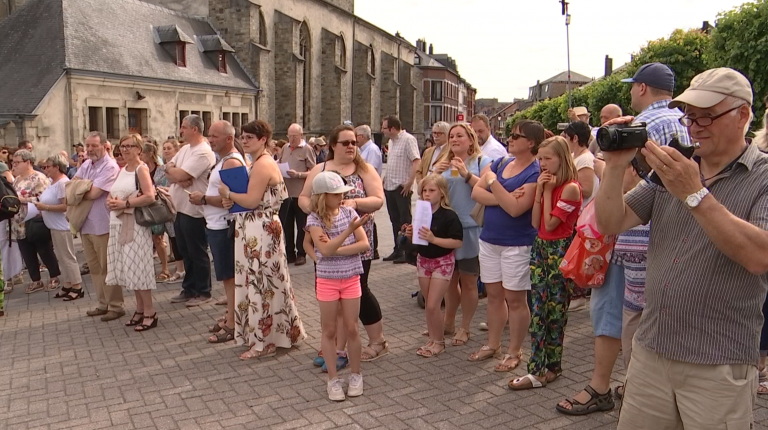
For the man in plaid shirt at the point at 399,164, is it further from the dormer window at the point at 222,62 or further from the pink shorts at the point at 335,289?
the dormer window at the point at 222,62

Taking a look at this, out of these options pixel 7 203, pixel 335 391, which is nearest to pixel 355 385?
pixel 335 391

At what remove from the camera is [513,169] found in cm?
536

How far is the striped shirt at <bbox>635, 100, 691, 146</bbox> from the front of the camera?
12.4 feet

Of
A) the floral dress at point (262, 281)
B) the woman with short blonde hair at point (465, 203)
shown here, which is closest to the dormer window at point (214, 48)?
the floral dress at point (262, 281)

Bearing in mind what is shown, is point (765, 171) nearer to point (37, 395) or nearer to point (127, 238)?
point (37, 395)

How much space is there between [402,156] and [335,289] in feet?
17.1

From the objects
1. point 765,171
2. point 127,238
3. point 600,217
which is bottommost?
point 127,238

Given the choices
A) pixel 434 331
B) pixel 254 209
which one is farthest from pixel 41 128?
pixel 434 331

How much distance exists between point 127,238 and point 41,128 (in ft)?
56.4

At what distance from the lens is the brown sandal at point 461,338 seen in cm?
612

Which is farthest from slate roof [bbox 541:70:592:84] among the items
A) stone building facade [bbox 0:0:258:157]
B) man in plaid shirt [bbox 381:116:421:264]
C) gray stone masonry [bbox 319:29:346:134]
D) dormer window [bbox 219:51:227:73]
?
man in plaid shirt [bbox 381:116:421:264]

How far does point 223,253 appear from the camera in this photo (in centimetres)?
658

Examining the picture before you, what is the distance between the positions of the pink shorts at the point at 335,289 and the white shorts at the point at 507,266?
121cm

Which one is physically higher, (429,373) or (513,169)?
(513,169)
